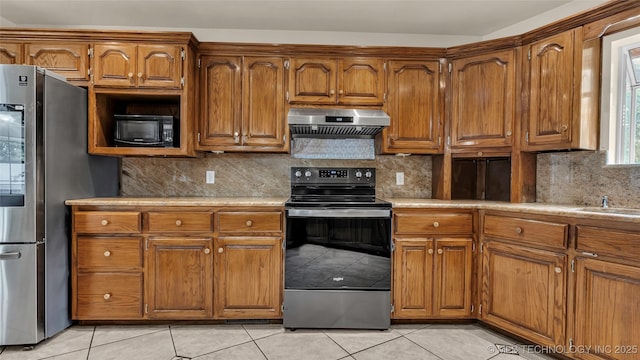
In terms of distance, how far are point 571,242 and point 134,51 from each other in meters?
3.31

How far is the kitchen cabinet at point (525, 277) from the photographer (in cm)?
187

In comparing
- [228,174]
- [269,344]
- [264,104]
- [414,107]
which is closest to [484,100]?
[414,107]

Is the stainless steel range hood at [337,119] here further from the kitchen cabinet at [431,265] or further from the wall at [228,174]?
the kitchen cabinet at [431,265]

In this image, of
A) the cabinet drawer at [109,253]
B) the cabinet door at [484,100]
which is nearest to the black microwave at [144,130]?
the cabinet drawer at [109,253]

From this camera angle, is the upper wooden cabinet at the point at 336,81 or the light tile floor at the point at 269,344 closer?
the light tile floor at the point at 269,344

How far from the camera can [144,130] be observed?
2.53m

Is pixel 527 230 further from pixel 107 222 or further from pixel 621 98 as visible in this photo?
pixel 107 222

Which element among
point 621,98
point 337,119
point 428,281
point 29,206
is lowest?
point 428,281

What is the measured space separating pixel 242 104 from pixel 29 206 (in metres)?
1.59

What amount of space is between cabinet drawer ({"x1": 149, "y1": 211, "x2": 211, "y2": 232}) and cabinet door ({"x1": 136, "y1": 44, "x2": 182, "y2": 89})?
1034 mm

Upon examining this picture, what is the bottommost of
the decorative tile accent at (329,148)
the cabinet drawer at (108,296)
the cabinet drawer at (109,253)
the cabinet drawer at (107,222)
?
the cabinet drawer at (108,296)

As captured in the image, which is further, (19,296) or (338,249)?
(338,249)

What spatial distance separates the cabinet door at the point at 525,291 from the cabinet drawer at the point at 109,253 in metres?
2.56

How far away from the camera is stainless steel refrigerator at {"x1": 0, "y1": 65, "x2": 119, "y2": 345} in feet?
6.43
